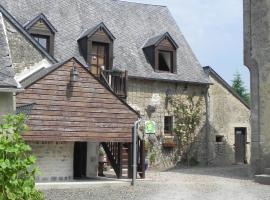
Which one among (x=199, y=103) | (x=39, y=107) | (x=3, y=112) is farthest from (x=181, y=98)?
(x=3, y=112)

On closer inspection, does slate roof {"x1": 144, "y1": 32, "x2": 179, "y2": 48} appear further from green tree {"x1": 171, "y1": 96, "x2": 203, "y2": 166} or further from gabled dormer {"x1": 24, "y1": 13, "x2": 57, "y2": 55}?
gabled dormer {"x1": 24, "y1": 13, "x2": 57, "y2": 55}

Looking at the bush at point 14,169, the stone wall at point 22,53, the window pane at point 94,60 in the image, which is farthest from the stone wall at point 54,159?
the bush at point 14,169

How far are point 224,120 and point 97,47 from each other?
8130mm

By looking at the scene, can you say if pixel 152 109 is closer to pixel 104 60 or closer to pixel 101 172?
pixel 104 60

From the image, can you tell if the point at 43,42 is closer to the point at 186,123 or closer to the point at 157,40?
the point at 157,40

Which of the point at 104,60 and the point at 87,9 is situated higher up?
the point at 87,9

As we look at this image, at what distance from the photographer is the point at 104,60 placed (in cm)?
2223

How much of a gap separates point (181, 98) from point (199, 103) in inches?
44.7

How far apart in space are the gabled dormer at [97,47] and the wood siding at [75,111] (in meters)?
6.30

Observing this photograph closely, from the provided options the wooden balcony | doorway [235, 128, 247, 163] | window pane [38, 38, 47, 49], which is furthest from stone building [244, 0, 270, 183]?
window pane [38, 38, 47, 49]

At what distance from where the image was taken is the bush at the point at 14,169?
218 inches

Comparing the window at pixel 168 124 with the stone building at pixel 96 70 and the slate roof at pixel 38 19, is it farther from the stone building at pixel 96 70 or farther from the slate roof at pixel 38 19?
the slate roof at pixel 38 19

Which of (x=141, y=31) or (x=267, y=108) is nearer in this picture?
(x=267, y=108)

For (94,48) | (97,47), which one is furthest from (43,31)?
(97,47)
